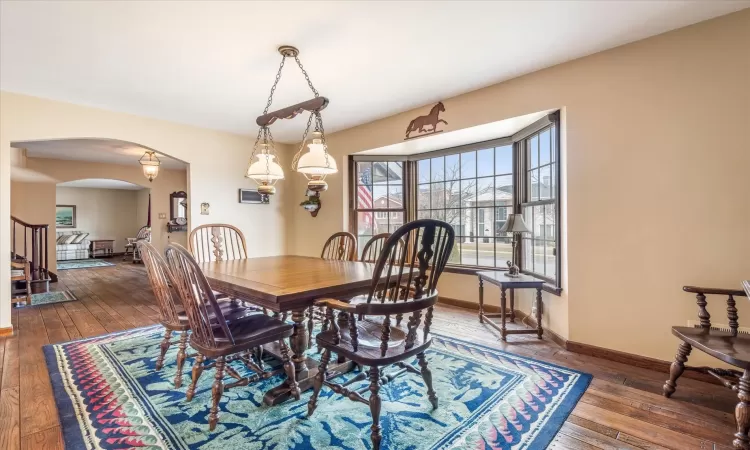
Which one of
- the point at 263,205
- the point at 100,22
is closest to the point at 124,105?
the point at 100,22

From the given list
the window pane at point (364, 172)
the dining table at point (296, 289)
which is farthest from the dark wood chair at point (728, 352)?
the window pane at point (364, 172)

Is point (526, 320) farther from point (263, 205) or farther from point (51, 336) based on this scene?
point (51, 336)

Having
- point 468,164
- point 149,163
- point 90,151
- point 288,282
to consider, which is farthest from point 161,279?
point 90,151

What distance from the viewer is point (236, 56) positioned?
8.61ft

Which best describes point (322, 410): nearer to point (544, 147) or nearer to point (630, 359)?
point (630, 359)

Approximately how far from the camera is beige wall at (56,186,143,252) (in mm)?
10781

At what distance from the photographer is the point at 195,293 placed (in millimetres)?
1693

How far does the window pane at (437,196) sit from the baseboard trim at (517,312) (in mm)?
1201

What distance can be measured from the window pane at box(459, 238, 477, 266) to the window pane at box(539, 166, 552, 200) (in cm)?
104

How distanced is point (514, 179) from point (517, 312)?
4.75 ft

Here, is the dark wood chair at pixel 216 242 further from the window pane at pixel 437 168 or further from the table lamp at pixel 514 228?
the table lamp at pixel 514 228

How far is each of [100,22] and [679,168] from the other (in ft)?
12.9

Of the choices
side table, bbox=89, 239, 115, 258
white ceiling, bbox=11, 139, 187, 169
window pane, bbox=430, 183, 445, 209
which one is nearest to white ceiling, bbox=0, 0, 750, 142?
window pane, bbox=430, 183, 445, 209

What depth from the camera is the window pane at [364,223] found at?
479cm
